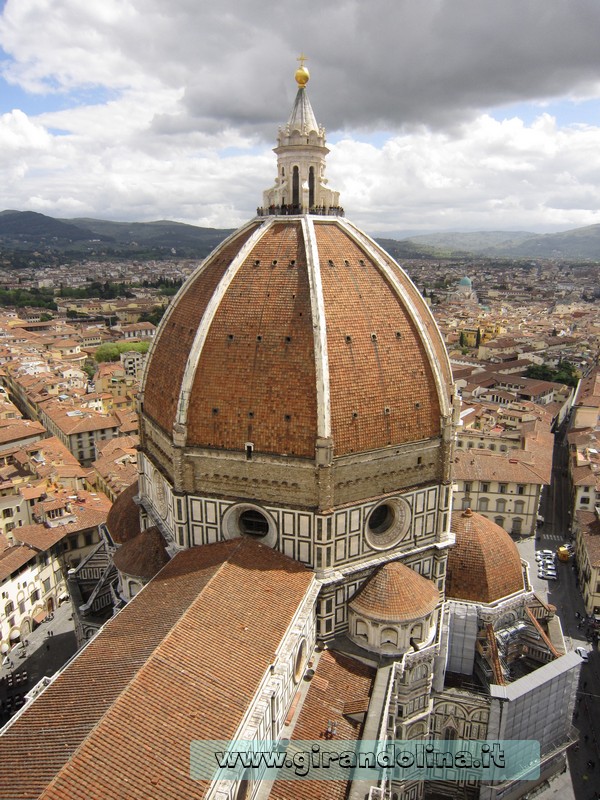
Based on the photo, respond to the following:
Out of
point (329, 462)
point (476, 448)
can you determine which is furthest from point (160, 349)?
point (476, 448)

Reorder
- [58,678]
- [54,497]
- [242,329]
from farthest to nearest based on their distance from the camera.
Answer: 1. [54,497]
2. [242,329]
3. [58,678]

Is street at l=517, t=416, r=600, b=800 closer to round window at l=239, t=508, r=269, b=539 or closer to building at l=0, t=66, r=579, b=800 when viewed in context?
building at l=0, t=66, r=579, b=800

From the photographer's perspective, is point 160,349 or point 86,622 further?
point 86,622

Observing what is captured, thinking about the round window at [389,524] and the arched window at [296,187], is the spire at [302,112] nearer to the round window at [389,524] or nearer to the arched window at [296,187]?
the arched window at [296,187]

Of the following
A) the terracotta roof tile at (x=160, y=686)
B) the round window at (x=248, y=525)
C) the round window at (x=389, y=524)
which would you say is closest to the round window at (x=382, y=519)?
the round window at (x=389, y=524)

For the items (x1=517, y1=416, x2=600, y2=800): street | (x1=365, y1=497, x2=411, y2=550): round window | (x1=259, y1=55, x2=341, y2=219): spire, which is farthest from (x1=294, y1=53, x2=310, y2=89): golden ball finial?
(x1=517, y1=416, x2=600, y2=800): street

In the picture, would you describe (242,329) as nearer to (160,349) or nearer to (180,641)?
(160,349)
